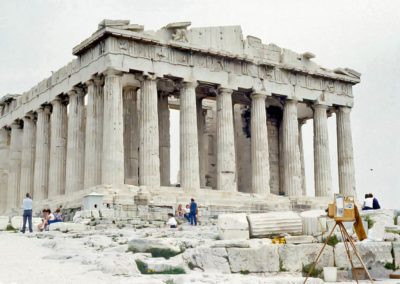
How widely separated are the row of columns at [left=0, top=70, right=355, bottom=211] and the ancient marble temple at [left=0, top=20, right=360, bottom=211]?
61mm

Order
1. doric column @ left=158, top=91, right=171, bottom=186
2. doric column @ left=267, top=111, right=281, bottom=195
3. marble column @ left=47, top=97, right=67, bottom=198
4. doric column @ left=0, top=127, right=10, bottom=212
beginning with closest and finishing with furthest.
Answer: marble column @ left=47, top=97, right=67, bottom=198
doric column @ left=158, top=91, right=171, bottom=186
doric column @ left=267, top=111, right=281, bottom=195
doric column @ left=0, top=127, right=10, bottom=212

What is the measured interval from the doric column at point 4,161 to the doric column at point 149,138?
1666 centimetres

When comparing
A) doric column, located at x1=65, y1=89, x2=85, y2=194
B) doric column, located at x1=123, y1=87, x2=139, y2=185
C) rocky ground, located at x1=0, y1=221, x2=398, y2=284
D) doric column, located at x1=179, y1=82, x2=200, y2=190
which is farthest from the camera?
doric column, located at x1=123, y1=87, x2=139, y2=185

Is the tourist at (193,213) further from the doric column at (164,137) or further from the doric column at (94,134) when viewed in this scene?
the doric column at (164,137)

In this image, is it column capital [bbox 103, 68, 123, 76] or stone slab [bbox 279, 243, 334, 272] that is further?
column capital [bbox 103, 68, 123, 76]

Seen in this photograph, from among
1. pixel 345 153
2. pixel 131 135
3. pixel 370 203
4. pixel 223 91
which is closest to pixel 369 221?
pixel 370 203

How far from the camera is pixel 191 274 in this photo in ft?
54.8

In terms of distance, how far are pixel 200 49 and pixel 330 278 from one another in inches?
909

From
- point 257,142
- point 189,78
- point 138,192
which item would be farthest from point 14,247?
point 257,142

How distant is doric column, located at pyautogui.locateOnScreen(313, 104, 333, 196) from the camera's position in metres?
43.7

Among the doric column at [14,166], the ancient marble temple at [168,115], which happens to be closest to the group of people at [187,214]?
the ancient marble temple at [168,115]

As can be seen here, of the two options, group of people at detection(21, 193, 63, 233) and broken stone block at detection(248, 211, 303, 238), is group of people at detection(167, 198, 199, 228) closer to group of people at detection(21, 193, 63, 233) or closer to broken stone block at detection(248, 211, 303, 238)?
group of people at detection(21, 193, 63, 233)

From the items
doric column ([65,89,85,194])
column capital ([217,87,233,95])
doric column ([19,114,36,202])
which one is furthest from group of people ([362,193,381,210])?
doric column ([19,114,36,202])

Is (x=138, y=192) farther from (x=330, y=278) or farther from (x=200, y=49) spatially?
(x=330, y=278)
